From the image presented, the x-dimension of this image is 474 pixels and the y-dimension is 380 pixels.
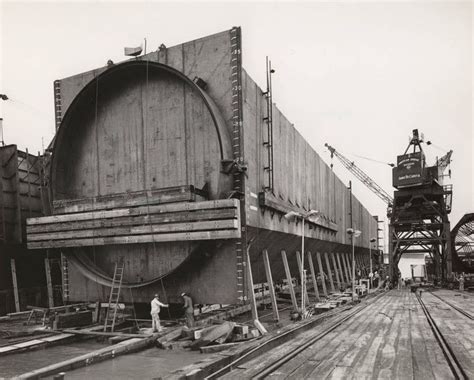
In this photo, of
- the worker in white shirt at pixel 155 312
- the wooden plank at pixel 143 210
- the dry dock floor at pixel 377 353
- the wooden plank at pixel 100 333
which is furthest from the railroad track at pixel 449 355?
the worker in white shirt at pixel 155 312

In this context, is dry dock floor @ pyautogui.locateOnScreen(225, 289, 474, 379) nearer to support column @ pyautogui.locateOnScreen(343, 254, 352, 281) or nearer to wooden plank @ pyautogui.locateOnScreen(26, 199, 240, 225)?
wooden plank @ pyautogui.locateOnScreen(26, 199, 240, 225)

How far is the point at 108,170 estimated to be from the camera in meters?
18.7

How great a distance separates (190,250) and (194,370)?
23.8 feet

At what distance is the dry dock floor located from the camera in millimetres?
8188

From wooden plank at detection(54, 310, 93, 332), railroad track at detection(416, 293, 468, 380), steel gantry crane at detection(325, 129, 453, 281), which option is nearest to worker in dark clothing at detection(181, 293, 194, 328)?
wooden plank at detection(54, 310, 93, 332)

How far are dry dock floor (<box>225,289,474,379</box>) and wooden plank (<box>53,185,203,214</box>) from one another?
20.1 feet

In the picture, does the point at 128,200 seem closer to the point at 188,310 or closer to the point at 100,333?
the point at 188,310

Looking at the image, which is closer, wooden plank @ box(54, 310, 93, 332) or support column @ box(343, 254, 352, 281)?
wooden plank @ box(54, 310, 93, 332)

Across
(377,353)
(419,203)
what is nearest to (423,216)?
(419,203)

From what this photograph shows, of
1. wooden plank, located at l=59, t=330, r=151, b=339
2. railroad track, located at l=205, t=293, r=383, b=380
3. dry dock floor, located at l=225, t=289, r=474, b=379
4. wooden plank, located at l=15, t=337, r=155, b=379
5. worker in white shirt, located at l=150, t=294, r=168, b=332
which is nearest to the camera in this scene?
dry dock floor, located at l=225, t=289, r=474, b=379

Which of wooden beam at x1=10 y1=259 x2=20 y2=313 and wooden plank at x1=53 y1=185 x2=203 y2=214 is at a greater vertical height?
wooden plank at x1=53 y1=185 x2=203 y2=214

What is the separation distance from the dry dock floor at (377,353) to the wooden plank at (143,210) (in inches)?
188

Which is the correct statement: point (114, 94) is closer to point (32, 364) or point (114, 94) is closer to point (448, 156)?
point (32, 364)

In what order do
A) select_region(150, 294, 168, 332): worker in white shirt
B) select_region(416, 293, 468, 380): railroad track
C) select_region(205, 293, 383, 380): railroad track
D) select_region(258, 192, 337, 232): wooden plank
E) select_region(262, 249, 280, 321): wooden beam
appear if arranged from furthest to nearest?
select_region(262, 249, 280, 321): wooden beam
select_region(258, 192, 337, 232): wooden plank
select_region(150, 294, 168, 332): worker in white shirt
select_region(205, 293, 383, 380): railroad track
select_region(416, 293, 468, 380): railroad track
